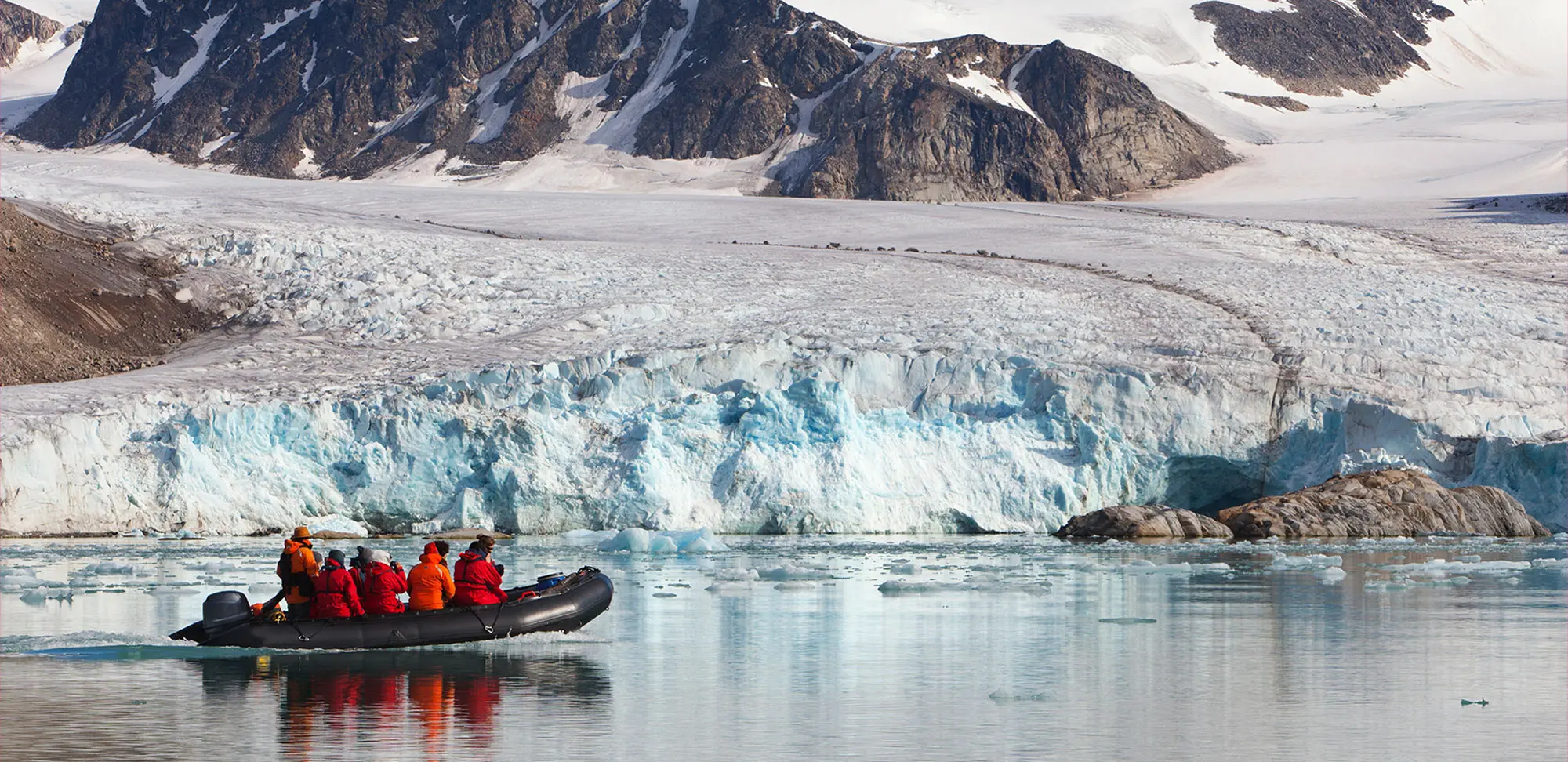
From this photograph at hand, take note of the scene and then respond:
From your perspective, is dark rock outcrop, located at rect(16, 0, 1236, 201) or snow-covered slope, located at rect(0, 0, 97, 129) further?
snow-covered slope, located at rect(0, 0, 97, 129)

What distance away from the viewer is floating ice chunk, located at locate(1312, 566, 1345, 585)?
16859 millimetres

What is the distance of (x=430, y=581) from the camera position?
12078mm

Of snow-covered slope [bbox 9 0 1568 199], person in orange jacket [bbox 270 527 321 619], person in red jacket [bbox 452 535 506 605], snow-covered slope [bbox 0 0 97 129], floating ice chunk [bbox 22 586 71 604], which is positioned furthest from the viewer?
snow-covered slope [bbox 0 0 97 129]

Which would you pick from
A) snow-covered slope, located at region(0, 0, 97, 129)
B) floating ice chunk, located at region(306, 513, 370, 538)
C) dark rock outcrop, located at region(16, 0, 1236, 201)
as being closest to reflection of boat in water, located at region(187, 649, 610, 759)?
floating ice chunk, located at region(306, 513, 370, 538)

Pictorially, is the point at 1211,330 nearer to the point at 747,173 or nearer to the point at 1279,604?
the point at 1279,604

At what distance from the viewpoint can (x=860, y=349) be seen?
25422mm

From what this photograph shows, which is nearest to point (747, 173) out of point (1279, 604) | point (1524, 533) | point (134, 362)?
point (134, 362)

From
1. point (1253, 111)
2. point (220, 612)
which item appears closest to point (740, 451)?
point (220, 612)

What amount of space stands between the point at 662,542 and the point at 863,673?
11.4 metres

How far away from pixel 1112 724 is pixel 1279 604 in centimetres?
641

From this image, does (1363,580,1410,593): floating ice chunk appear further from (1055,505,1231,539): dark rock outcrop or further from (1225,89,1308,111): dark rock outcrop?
(1225,89,1308,111): dark rock outcrop

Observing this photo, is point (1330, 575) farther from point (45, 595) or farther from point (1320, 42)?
point (1320, 42)

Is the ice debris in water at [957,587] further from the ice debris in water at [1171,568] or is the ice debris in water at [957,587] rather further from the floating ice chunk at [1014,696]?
the floating ice chunk at [1014,696]

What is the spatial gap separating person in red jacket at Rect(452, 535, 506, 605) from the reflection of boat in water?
37cm
